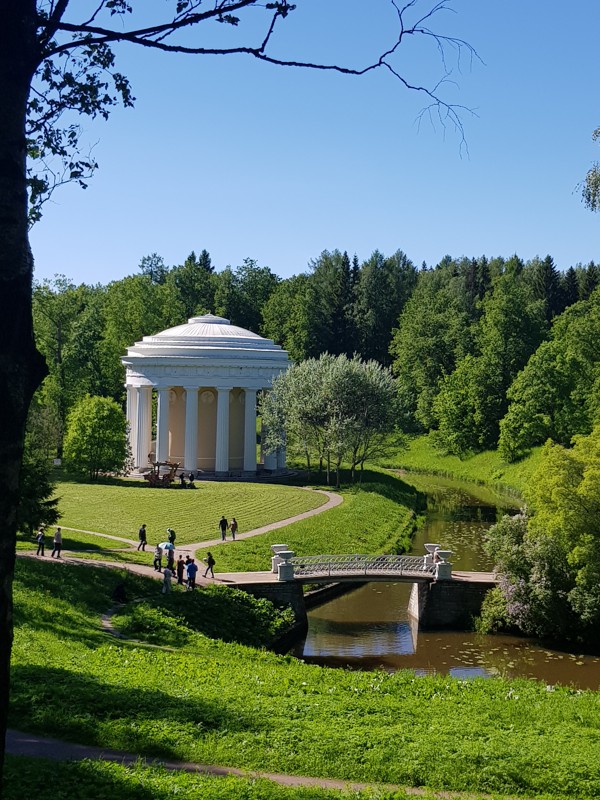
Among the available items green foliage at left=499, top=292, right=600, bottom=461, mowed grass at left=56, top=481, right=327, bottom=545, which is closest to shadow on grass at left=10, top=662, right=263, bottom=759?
A: mowed grass at left=56, top=481, right=327, bottom=545

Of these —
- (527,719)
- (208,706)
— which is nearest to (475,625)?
(527,719)

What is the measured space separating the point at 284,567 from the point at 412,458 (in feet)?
180

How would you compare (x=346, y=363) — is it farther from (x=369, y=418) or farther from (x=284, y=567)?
(x=284, y=567)

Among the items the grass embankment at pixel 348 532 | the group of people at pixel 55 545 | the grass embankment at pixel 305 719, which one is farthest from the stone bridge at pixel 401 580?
the grass embankment at pixel 305 719

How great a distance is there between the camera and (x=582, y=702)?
18.4 meters

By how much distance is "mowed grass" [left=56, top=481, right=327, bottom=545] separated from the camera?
139 ft

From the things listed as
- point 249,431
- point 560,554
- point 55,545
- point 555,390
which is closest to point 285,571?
point 55,545

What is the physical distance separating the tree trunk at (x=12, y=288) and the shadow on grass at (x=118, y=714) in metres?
7.17

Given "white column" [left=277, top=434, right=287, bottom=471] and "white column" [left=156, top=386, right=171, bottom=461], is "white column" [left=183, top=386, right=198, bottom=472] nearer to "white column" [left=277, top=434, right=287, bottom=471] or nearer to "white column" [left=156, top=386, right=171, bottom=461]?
"white column" [left=156, top=386, right=171, bottom=461]

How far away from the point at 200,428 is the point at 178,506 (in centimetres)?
1806

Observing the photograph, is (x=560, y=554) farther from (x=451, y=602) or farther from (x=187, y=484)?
(x=187, y=484)

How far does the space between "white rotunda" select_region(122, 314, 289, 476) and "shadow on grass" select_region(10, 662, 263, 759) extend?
4669 centimetres

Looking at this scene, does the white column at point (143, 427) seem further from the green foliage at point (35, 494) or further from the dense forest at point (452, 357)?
the green foliage at point (35, 494)

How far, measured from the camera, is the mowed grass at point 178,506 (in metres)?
42.4
